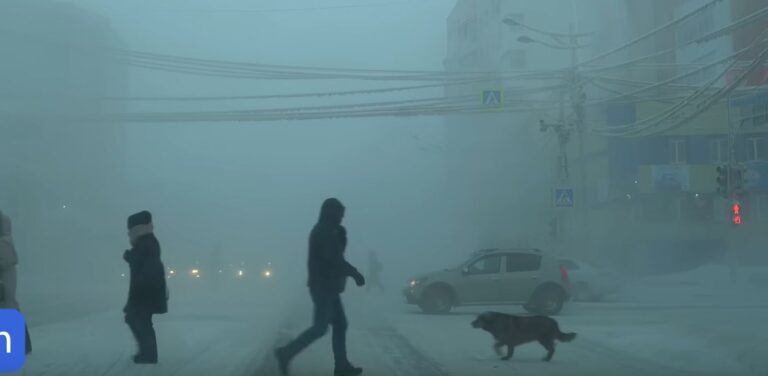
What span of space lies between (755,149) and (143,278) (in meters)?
41.9

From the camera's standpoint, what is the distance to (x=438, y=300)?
21484 millimetres

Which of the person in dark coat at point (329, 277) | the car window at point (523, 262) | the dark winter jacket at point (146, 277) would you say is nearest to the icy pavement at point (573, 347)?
the person in dark coat at point (329, 277)

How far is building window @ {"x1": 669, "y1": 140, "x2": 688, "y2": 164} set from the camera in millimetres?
49219

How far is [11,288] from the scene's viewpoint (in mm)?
10461

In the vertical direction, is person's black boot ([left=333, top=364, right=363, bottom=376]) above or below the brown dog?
below

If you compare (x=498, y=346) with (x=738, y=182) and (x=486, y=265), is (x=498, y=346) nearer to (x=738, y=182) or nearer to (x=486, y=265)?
→ (x=486, y=265)

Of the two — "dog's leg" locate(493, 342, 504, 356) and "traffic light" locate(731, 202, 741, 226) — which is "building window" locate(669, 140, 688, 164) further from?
"dog's leg" locate(493, 342, 504, 356)

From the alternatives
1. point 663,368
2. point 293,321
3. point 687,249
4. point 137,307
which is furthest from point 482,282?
point 687,249

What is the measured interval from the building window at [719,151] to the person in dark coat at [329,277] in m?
41.1

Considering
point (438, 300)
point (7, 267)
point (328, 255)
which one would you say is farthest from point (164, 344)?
point (438, 300)

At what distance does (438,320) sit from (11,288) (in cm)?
1074

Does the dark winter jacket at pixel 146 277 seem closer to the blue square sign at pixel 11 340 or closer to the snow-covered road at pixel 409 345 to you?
the snow-covered road at pixel 409 345

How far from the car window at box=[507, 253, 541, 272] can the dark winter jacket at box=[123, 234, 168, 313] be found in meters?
12.0

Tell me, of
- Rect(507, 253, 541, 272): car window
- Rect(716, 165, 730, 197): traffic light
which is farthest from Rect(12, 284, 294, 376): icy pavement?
Rect(716, 165, 730, 197): traffic light
